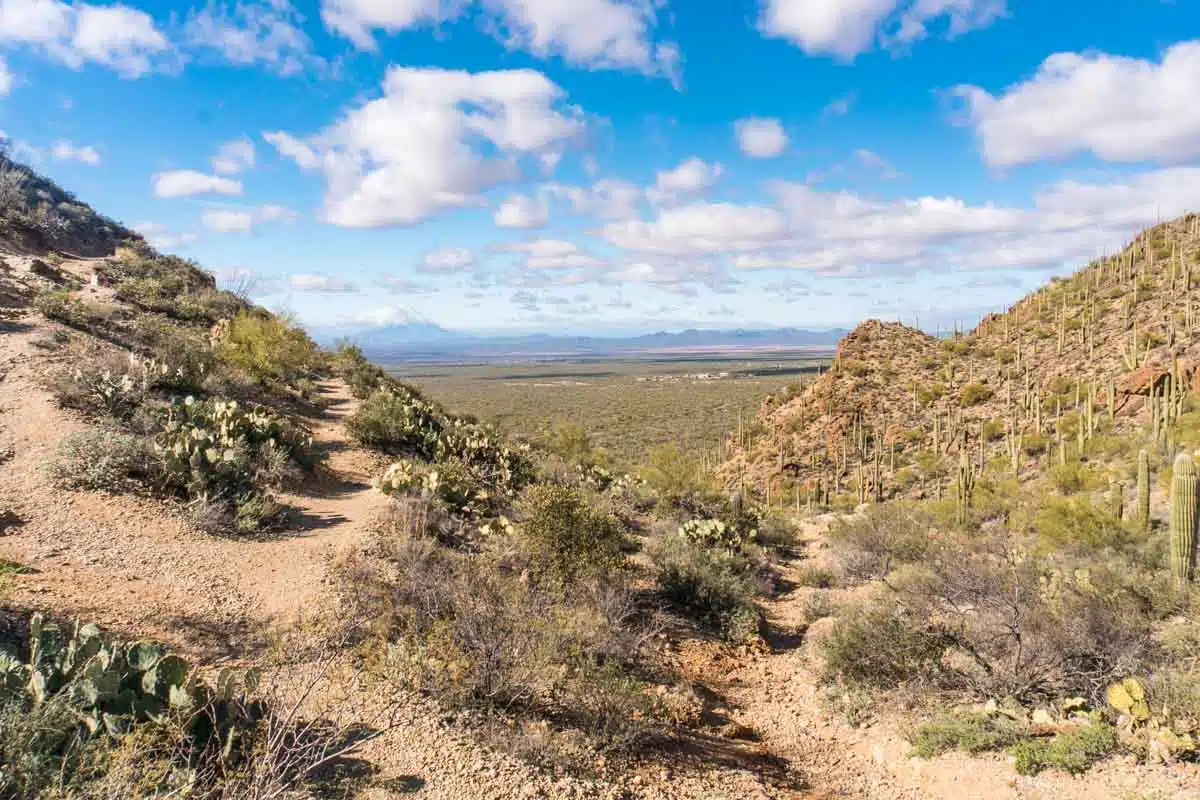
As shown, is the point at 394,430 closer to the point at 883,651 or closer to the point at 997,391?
the point at 883,651

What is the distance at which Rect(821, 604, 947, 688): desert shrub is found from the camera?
805 cm

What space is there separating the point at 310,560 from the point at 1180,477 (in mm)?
14453

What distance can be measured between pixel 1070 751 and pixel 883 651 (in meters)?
2.38

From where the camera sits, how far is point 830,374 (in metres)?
32.8

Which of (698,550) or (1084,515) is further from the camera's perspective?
(1084,515)

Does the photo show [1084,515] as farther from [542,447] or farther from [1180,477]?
[542,447]

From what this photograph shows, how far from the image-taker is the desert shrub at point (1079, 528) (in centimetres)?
1320

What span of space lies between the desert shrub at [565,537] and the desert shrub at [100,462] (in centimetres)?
600

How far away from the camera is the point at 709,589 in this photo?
35.8ft

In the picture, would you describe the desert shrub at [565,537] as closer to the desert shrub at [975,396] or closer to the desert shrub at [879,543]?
the desert shrub at [879,543]

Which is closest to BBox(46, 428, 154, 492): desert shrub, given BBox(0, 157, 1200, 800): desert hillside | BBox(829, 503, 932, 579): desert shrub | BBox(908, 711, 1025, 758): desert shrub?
BBox(0, 157, 1200, 800): desert hillside

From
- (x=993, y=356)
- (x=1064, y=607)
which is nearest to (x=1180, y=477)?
(x=1064, y=607)

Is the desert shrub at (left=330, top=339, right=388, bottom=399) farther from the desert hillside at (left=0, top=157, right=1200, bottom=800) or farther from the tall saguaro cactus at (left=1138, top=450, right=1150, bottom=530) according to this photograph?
the tall saguaro cactus at (left=1138, top=450, right=1150, bottom=530)

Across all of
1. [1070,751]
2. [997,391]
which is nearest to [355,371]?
[1070,751]
